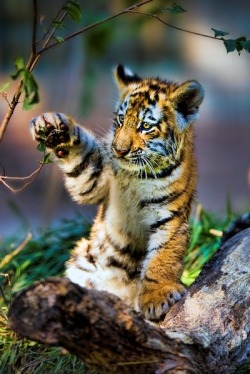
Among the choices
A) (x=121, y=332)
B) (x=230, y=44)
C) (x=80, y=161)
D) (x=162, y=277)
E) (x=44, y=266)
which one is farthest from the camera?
(x=44, y=266)

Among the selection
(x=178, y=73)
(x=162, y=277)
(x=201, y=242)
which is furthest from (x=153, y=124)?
(x=178, y=73)

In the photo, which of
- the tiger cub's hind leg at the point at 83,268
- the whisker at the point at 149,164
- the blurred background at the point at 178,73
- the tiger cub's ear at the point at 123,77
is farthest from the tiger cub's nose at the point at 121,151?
the blurred background at the point at 178,73

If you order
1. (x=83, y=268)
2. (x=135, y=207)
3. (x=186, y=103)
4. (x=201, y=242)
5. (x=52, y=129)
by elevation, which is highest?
(x=186, y=103)

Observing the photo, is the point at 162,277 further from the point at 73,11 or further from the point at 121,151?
the point at 73,11

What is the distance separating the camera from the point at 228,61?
39.6 ft

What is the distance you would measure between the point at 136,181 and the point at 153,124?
11.6 inches

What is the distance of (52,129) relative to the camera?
421 cm

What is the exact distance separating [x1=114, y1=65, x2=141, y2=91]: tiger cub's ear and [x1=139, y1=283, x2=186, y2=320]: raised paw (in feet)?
3.68

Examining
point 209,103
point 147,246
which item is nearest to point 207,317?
point 147,246

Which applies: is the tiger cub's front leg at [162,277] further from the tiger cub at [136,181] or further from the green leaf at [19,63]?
the green leaf at [19,63]

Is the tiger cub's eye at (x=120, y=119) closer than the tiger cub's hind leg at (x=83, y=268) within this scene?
Yes

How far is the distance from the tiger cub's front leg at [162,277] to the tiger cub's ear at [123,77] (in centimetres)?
82

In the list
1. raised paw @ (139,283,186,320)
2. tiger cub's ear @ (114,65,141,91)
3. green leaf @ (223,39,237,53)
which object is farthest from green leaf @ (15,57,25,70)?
tiger cub's ear @ (114,65,141,91)

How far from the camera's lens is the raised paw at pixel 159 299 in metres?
3.85
